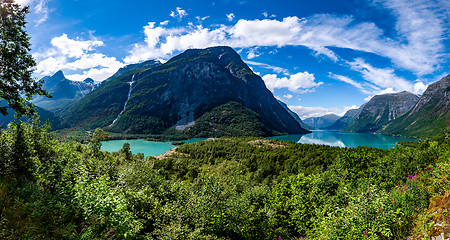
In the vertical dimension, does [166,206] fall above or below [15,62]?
below

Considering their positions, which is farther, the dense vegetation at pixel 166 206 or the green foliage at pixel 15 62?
the green foliage at pixel 15 62

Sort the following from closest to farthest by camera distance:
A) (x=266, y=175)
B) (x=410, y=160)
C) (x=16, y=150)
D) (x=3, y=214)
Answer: (x=3, y=214) < (x=16, y=150) < (x=410, y=160) < (x=266, y=175)

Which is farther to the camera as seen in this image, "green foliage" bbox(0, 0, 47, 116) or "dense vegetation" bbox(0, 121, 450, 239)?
"green foliage" bbox(0, 0, 47, 116)

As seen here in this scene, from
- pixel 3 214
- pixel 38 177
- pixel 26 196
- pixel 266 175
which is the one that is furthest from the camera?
pixel 266 175

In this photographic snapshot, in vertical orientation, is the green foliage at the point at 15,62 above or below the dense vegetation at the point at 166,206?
above

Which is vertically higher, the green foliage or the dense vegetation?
the green foliage

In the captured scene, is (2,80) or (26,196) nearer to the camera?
(26,196)

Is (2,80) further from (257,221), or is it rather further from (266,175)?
(266,175)

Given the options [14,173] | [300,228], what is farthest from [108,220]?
[300,228]
